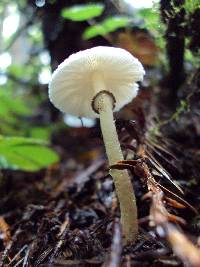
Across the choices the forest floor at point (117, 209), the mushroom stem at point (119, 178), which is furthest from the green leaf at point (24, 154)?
the mushroom stem at point (119, 178)

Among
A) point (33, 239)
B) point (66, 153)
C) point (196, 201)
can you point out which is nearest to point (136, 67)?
point (196, 201)

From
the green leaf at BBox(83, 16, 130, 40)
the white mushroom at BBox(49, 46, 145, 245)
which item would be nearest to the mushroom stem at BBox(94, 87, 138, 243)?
the white mushroom at BBox(49, 46, 145, 245)

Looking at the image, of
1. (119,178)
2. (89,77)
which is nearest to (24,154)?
(89,77)

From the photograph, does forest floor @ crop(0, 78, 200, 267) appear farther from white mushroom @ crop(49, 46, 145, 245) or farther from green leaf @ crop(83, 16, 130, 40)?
green leaf @ crop(83, 16, 130, 40)

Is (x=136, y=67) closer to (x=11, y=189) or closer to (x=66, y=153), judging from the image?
(x=11, y=189)

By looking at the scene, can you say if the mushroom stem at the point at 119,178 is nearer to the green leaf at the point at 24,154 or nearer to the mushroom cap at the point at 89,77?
the mushroom cap at the point at 89,77

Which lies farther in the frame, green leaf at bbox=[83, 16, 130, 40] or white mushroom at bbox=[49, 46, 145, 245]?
green leaf at bbox=[83, 16, 130, 40]

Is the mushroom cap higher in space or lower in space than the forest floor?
higher
